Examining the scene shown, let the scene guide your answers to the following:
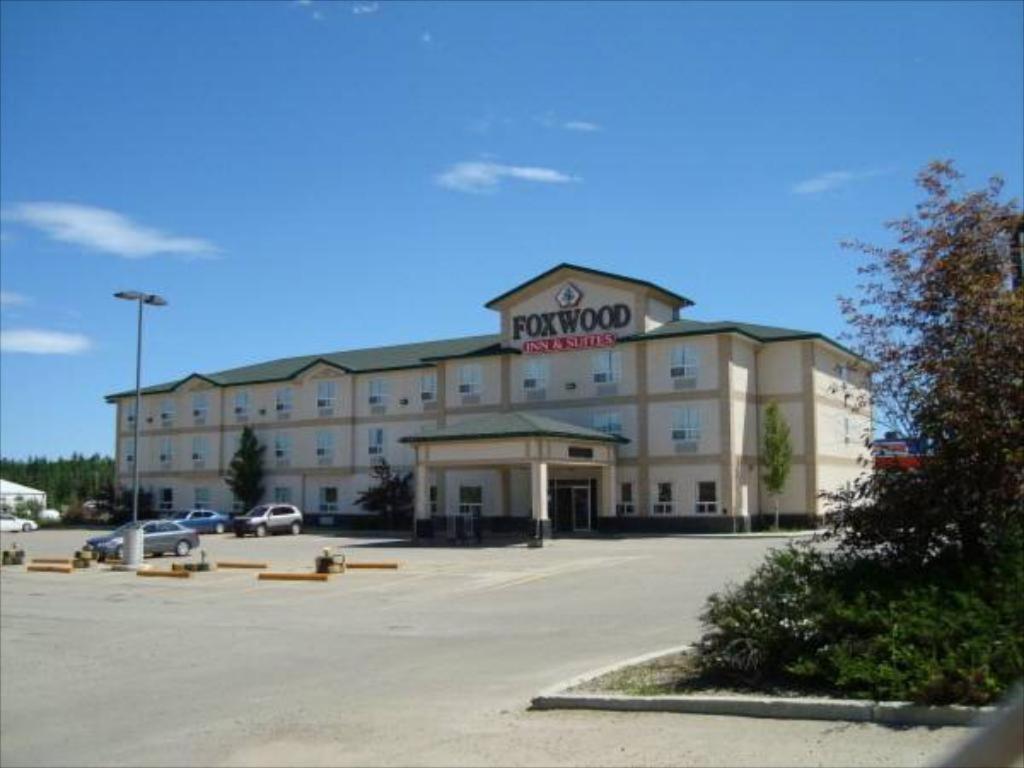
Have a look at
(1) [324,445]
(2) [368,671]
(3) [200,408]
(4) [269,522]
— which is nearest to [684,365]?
(4) [269,522]

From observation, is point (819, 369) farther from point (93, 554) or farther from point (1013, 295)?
point (1013, 295)

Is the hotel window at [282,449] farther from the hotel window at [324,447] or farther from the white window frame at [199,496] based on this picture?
the white window frame at [199,496]

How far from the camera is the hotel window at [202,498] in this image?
6830 centimetres

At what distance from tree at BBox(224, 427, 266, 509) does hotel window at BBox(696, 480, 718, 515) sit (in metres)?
28.8

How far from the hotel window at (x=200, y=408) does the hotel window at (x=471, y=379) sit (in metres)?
21.9

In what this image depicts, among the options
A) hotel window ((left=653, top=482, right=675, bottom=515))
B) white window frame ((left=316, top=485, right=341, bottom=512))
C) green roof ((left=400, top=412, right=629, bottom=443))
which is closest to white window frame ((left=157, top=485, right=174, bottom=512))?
white window frame ((left=316, top=485, right=341, bottom=512))

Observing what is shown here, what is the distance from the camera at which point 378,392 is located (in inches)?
2388

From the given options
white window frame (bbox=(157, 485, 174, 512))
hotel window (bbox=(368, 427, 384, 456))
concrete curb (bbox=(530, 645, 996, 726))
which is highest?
hotel window (bbox=(368, 427, 384, 456))

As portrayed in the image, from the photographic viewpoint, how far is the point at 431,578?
88.7 feet

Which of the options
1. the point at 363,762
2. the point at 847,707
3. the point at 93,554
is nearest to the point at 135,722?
the point at 363,762

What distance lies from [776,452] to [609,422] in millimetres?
7761

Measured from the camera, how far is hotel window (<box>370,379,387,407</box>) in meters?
60.3

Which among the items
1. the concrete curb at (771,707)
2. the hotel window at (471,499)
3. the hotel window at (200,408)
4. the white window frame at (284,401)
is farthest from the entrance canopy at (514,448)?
the concrete curb at (771,707)

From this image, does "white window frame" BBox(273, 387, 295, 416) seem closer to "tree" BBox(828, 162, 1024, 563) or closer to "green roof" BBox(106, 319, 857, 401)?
"green roof" BBox(106, 319, 857, 401)
